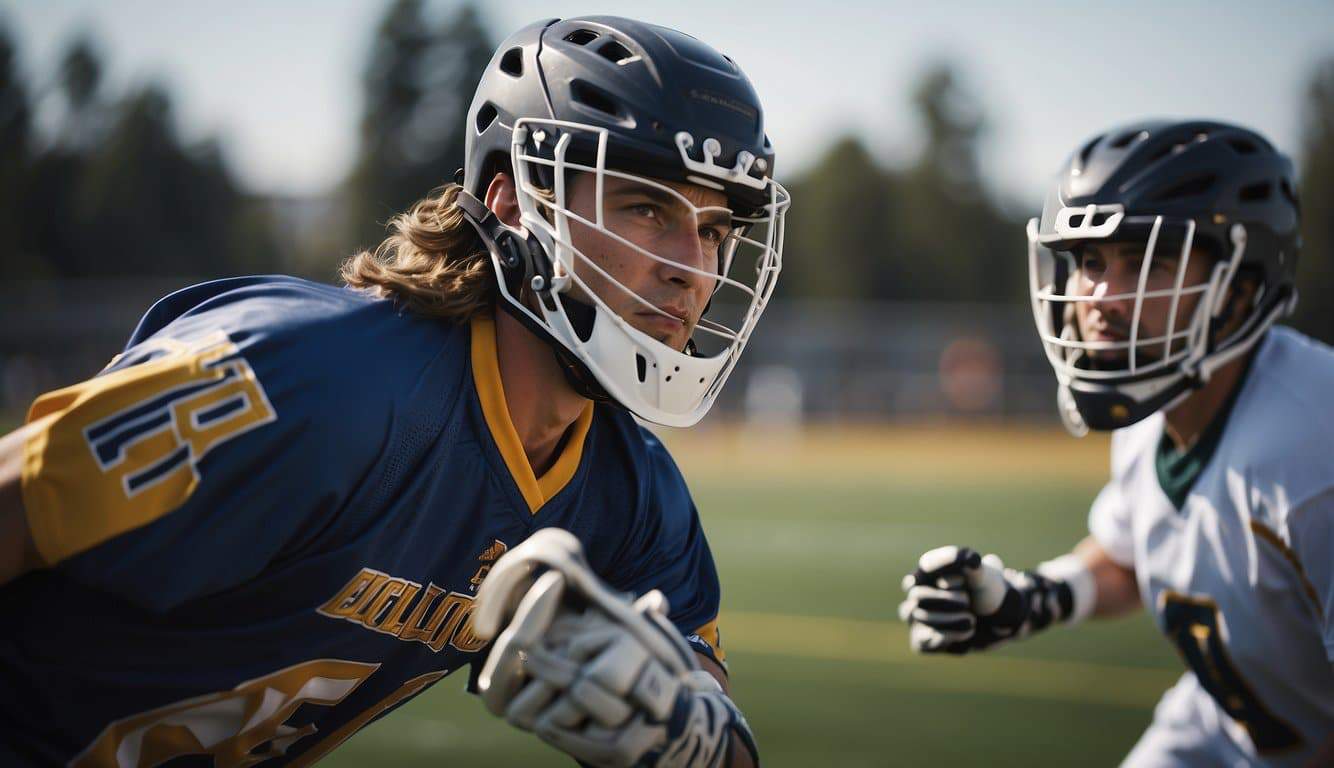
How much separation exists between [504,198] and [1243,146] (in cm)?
215

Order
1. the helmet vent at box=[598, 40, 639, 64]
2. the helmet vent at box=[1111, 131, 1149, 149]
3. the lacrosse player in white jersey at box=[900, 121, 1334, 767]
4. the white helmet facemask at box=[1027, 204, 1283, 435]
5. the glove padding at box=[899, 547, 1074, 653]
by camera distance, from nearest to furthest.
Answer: the helmet vent at box=[598, 40, 639, 64], the lacrosse player in white jersey at box=[900, 121, 1334, 767], the white helmet facemask at box=[1027, 204, 1283, 435], the glove padding at box=[899, 547, 1074, 653], the helmet vent at box=[1111, 131, 1149, 149]

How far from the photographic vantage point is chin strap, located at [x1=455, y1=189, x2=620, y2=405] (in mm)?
2527

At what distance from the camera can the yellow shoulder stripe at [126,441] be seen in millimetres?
1907

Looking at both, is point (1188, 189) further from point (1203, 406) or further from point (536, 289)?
point (536, 289)

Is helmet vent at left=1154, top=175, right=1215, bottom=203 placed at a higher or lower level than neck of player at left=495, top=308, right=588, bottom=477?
higher

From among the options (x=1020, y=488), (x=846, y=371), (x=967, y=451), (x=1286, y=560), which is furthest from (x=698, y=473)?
(x=1286, y=560)

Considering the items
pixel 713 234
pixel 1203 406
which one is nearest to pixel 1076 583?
pixel 1203 406

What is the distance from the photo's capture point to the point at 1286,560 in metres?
2.98

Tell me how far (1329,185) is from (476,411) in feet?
135

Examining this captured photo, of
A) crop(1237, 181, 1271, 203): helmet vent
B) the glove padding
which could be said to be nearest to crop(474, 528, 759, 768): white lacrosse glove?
the glove padding

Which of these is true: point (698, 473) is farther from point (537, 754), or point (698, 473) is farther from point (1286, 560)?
point (1286, 560)

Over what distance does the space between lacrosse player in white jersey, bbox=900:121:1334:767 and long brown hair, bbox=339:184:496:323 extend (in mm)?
1491

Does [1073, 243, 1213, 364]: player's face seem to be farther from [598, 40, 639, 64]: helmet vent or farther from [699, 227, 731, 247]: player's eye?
[598, 40, 639, 64]: helmet vent

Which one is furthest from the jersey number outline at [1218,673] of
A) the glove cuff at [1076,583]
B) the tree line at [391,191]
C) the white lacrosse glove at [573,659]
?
the tree line at [391,191]
